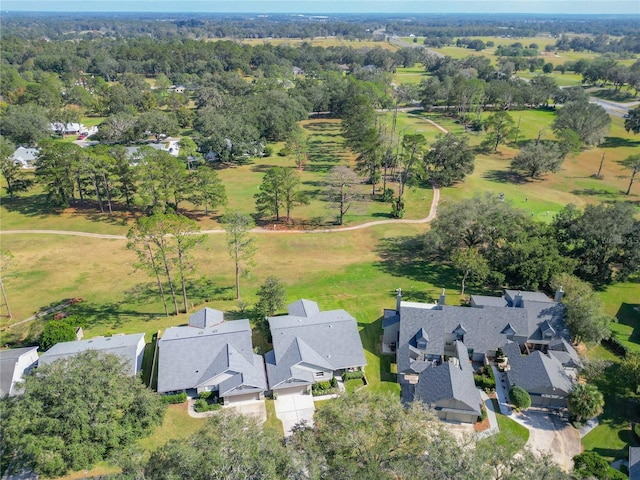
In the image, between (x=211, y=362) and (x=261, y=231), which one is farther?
(x=261, y=231)

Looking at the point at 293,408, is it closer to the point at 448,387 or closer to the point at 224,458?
the point at 448,387

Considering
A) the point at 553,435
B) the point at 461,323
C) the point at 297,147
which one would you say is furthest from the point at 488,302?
the point at 297,147

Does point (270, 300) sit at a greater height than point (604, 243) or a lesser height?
lesser

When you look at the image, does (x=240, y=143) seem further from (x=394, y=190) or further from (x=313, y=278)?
(x=313, y=278)

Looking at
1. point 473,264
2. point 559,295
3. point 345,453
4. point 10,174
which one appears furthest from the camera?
point 10,174

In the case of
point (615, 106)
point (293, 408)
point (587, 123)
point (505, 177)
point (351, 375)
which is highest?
point (587, 123)

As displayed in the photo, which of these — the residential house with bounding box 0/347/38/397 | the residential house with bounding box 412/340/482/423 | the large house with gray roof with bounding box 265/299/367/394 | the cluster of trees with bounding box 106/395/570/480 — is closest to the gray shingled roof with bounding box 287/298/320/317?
the large house with gray roof with bounding box 265/299/367/394
